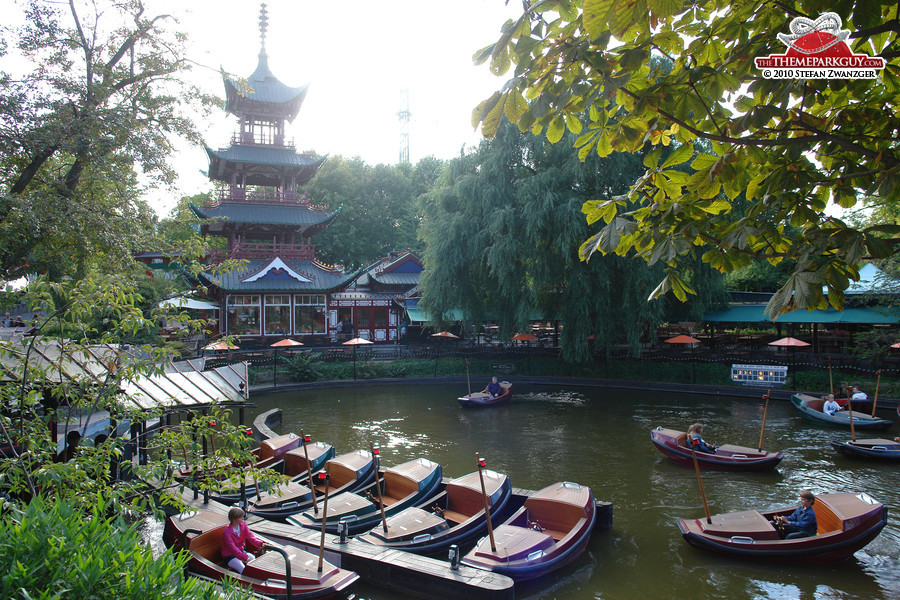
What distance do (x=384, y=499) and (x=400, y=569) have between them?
2.72 meters

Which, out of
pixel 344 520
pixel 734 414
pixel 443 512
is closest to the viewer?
pixel 344 520

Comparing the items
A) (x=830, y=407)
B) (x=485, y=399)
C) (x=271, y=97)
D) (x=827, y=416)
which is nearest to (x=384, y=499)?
(x=485, y=399)

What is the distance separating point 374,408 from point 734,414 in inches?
495

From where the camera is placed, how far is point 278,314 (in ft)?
96.2

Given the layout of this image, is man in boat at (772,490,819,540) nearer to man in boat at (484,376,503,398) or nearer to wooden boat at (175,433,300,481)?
wooden boat at (175,433,300,481)

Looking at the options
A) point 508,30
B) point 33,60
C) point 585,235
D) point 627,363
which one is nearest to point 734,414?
point 627,363

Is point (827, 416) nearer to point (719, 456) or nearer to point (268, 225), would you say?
point (719, 456)

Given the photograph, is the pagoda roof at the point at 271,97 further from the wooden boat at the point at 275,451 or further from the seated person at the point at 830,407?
the seated person at the point at 830,407

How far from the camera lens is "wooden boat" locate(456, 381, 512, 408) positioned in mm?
19188

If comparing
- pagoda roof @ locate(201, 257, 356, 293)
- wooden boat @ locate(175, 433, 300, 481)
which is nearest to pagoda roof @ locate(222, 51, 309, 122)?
pagoda roof @ locate(201, 257, 356, 293)

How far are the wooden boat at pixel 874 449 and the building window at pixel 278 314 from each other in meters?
25.2

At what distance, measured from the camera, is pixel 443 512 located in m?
8.96

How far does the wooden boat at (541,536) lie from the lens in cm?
706

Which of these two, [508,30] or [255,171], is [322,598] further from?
[255,171]
